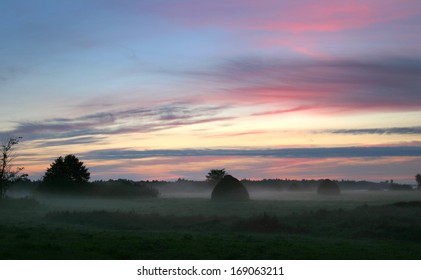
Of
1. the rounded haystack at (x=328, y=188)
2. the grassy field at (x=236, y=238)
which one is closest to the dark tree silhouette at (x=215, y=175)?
the rounded haystack at (x=328, y=188)

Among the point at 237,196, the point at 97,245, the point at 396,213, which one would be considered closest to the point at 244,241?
the point at 97,245

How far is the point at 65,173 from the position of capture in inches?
3787

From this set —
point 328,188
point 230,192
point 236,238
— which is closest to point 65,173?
point 230,192

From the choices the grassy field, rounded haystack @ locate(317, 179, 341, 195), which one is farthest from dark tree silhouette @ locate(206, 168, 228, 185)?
the grassy field

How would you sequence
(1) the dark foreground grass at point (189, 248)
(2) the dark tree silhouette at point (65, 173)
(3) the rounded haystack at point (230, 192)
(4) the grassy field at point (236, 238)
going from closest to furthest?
(1) the dark foreground grass at point (189, 248), (4) the grassy field at point (236, 238), (3) the rounded haystack at point (230, 192), (2) the dark tree silhouette at point (65, 173)

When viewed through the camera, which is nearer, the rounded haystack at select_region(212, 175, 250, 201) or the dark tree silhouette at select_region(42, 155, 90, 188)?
the rounded haystack at select_region(212, 175, 250, 201)

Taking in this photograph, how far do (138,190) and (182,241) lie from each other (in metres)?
73.7

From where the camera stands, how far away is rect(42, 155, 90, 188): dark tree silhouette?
9456cm

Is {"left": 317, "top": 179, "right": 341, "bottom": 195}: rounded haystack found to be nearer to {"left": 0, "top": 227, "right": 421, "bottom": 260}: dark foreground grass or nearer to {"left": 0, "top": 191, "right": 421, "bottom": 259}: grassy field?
{"left": 0, "top": 191, "right": 421, "bottom": 259}: grassy field

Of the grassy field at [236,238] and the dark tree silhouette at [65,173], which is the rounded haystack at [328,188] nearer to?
the dark tree silhouette at [65,173]

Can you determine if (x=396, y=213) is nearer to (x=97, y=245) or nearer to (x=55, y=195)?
(x=97, y=245)

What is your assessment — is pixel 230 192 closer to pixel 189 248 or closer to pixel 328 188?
pixel 328 188

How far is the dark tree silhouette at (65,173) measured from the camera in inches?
3723

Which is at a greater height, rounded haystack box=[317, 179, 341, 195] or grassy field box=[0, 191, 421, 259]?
rounded haystack box=[317, 179, 341, 195]
